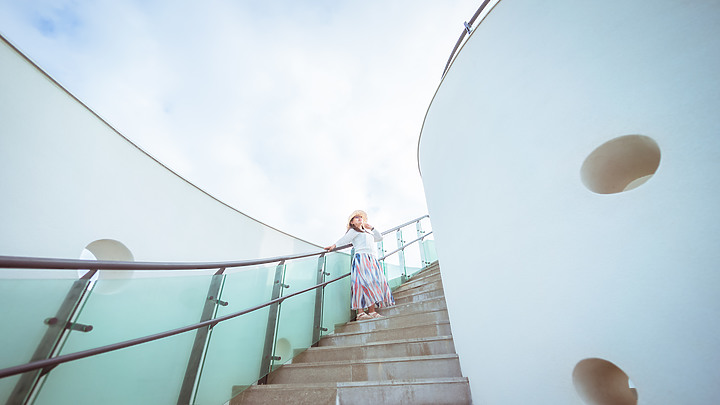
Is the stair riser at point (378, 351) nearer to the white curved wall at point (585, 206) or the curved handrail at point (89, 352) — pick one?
the white curved wall at point (585, 206)

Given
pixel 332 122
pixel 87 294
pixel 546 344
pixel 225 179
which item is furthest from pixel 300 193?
pixel 546 344

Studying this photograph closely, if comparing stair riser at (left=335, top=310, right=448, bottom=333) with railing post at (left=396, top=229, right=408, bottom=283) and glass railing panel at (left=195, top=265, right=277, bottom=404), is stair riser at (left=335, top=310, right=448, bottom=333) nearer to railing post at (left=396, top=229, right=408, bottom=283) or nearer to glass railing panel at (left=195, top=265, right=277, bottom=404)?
glass railing panel at (left=195, top=265, right=277, bottom=404)

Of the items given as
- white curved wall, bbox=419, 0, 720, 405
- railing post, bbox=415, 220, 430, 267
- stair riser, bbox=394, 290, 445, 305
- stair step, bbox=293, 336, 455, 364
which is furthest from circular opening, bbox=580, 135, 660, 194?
railing post, bbox=415, 220, 430, 267

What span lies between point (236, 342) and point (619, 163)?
9.40 feet

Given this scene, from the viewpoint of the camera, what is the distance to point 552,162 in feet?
4.55

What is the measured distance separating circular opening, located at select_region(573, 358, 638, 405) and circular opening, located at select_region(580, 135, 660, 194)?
0.81 meters

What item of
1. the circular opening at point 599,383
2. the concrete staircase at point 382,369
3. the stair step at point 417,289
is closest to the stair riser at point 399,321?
the concrete staircase at point 382,369

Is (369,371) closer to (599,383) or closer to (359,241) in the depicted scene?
(599,383)

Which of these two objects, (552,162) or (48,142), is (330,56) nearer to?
(48,142)

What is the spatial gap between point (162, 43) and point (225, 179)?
3.85 m

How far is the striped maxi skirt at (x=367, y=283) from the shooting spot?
3.76 metres

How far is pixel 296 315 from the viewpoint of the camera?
119 inches

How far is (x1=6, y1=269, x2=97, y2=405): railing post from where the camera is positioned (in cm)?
113

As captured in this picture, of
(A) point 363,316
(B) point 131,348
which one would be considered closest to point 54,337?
(B) point 131,348
